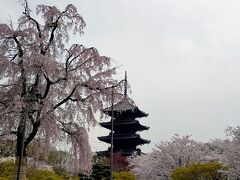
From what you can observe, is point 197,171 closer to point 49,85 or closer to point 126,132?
point 49,85

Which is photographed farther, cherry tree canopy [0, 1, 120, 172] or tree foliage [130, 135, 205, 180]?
tree foliage [130, 135, 205, 180]

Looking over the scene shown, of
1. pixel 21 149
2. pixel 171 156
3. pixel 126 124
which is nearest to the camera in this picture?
pixel 21 149

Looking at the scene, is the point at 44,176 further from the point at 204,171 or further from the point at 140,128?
the point at 140,128

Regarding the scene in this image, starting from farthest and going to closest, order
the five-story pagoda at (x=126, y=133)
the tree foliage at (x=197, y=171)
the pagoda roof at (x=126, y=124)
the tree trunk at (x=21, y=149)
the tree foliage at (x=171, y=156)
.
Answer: the pagoda roof at (x=126, y=124), the five-story pagoda at (x=126, y=133), the tree foliage at (x=171, y=156), the tree foliage at (x=197, y=171), the tree trunk at (x=21, y=149)

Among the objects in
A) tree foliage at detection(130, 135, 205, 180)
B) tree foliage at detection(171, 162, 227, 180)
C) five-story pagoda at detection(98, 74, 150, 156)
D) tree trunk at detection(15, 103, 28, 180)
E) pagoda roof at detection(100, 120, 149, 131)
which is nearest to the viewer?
tree trunk at detection(15, 103, 28, 180)

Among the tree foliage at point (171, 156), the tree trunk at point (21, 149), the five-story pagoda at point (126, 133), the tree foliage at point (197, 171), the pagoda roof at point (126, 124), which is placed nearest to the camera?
the tree trunk at point (21, 149)

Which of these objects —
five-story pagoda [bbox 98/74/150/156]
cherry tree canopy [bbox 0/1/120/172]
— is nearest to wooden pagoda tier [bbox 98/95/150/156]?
five-story pagoda [bbox 98/74/150/156]

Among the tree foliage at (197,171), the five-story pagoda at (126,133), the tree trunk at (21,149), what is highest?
the five-story pagoda at (126,133)

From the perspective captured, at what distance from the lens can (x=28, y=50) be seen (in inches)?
484

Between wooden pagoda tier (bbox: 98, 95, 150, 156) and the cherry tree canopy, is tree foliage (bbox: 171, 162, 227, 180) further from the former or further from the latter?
wooden pagoda tier (bbox: 98, 95, 150, 156)

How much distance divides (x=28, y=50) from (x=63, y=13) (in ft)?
6.27

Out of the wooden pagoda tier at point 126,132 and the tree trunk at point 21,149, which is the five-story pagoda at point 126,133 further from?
the tree trunk at point 21,149

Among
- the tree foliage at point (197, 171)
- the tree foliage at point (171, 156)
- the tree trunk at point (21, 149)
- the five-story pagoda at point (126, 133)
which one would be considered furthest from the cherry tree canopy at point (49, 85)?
the five-story pagoda at point (126, 133)

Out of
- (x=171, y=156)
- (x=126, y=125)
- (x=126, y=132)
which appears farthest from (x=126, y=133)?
(x=171, y=156)
